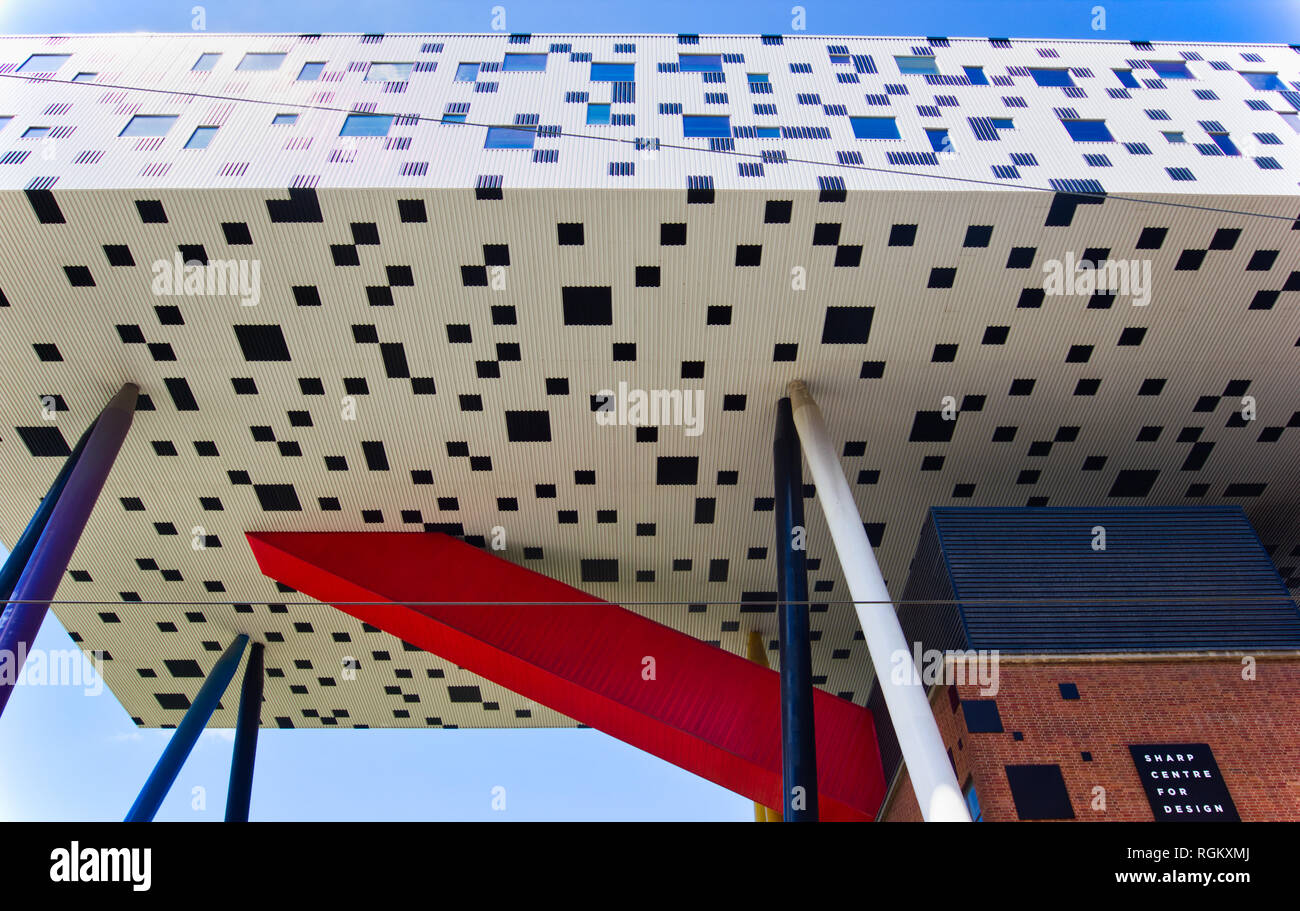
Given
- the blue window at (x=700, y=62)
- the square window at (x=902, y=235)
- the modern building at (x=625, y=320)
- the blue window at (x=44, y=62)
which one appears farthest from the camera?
the blue window at (x=700, y=62)

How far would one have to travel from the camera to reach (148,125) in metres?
14.6

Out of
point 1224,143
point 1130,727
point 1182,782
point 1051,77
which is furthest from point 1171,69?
point 1182,782

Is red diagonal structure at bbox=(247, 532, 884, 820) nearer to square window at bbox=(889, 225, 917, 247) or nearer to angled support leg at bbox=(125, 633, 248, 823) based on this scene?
angled support leg at bbox=(125, 633, 248, 823)

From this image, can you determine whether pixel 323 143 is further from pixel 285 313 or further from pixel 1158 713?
pixel 1158 713

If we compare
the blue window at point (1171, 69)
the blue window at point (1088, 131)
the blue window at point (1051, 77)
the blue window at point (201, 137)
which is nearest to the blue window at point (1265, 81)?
the blue window at point (1171, 69)

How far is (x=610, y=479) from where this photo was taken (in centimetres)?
1727

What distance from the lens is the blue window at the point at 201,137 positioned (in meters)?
14.2

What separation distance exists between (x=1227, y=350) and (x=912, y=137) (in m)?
6.64

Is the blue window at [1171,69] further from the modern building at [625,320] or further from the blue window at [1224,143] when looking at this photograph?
the blue window at [1224,143]

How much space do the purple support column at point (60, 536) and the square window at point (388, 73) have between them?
23.2 ft

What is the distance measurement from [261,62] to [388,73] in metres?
2.37

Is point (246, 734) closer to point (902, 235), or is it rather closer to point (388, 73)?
point (388, 73)

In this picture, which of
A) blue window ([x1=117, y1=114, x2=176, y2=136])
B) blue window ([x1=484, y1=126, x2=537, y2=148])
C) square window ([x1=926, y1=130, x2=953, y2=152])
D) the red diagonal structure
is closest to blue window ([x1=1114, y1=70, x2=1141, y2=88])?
square window ([x1=926, y1=130, x2=953, y2=152])
